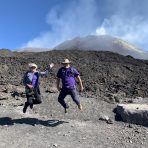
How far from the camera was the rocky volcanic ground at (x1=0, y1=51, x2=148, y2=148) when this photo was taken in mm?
9805

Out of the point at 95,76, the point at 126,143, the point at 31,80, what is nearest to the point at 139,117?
the point at 126,143

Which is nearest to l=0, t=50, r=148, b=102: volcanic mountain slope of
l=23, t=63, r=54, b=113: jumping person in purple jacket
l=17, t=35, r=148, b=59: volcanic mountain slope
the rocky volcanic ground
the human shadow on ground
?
the rocky volcanic ground

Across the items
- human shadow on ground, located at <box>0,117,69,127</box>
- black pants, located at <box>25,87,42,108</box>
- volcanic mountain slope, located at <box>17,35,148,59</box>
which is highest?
volcanic mountain slope, located at <box>17,35,148,59</box>

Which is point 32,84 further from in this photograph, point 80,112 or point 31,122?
point 80,112

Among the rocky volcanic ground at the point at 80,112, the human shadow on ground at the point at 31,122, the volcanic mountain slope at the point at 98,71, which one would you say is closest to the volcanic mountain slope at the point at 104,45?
the volcanic mountain slope at the point at 98,71

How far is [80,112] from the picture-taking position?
11953 mm

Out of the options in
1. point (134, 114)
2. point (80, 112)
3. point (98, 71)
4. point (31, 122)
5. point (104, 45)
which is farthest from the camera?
point (104, 45)

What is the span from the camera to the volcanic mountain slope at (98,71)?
15.9 metres

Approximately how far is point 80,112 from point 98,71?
21.3 ft

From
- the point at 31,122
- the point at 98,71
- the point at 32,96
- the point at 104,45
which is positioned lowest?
the point at 31,122

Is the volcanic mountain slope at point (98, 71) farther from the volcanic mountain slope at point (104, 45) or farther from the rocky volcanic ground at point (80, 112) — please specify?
the volcanic mountain slope at point (104, 45)

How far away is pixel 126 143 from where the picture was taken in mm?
9656

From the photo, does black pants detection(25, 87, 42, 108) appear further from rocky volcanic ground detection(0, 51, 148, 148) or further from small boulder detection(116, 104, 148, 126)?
small boulder detection(116, 104, 148, 126)

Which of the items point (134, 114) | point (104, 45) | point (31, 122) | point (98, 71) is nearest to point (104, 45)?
point (104, 45)
